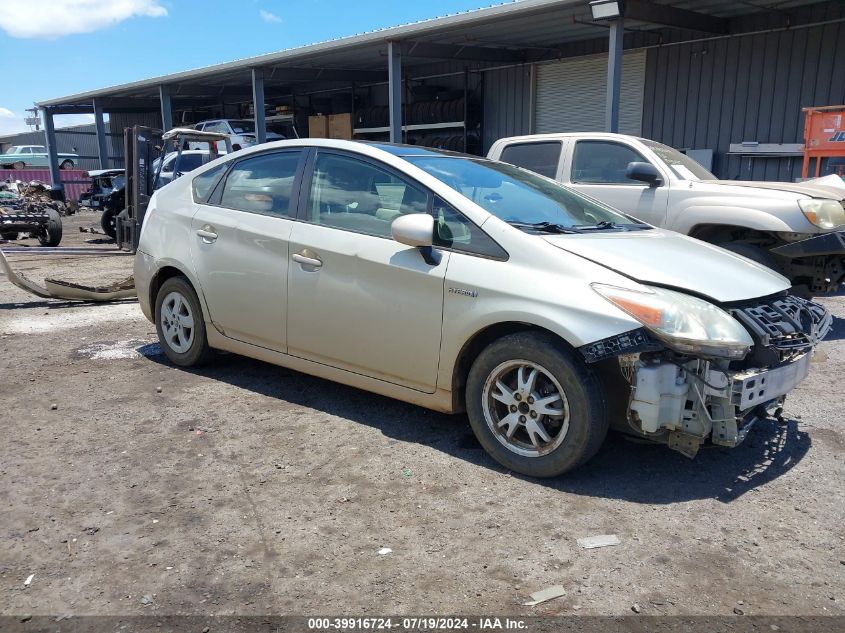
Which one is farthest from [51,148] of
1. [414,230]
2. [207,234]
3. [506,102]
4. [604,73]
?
[414,230]

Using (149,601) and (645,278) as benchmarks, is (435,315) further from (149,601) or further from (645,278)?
(149,601)

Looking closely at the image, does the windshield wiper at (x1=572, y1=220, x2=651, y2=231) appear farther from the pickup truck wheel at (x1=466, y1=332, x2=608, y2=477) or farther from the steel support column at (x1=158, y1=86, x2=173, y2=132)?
the steel support column at (x1=158, y1=86, x2=173, y2=132)

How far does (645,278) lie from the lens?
346 centimetres

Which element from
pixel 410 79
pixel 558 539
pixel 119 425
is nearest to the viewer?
pixel 558 539

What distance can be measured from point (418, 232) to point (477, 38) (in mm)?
13537

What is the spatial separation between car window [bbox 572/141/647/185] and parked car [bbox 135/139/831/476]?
310 centimetres

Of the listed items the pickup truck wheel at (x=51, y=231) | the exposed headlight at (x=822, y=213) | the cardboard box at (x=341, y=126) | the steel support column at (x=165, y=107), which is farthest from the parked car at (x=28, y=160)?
the exposed headlight at (x=822, y=213)

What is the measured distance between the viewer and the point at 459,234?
389 cm

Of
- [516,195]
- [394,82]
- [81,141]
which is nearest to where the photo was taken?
[516,195]

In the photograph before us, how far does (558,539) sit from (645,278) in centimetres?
131

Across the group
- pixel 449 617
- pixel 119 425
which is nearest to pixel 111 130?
pixel 119 425

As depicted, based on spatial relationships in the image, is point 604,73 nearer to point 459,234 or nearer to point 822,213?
point 822,213

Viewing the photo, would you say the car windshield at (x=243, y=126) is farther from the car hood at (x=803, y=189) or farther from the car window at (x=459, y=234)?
the car window at (x=459, y=234)

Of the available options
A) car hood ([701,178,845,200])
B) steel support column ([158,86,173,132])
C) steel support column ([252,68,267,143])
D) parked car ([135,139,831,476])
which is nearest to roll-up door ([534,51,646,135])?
steel support column ([252,68,267,143])
